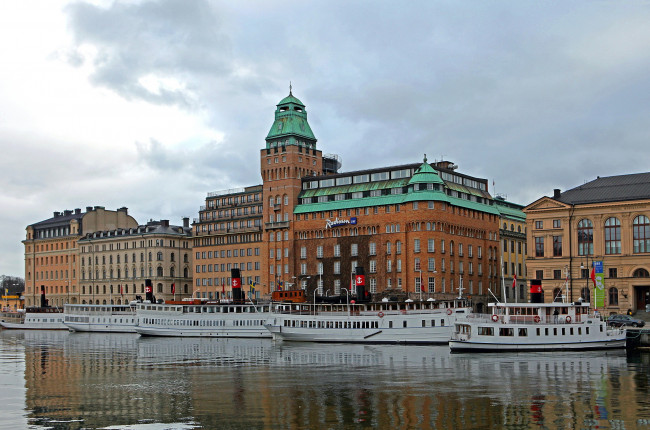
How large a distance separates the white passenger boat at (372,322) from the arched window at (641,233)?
32.0 m

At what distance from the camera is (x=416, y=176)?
152 m

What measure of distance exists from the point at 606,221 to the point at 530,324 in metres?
41.9

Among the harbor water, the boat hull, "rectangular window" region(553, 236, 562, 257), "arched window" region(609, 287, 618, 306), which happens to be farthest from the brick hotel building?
the harbor water

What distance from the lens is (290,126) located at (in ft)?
564

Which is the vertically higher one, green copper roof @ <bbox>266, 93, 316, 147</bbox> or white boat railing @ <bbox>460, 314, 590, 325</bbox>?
green copper roof @ <bbox>266, 93, 316, 147</bbox>

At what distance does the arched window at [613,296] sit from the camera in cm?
12469

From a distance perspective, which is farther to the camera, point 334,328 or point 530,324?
point 334,328

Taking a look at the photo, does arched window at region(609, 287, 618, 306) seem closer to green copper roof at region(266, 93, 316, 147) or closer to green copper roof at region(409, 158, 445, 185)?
green copper roof at region(409, 158, 445, 185)

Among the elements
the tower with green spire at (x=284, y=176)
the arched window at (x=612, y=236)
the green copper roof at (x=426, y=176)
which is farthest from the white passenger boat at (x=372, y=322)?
the tower with green spire at (x=284, y=176)

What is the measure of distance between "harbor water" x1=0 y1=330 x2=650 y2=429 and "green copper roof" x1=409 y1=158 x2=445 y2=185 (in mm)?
56767

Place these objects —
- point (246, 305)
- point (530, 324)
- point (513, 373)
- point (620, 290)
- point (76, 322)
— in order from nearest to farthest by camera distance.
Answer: point (513, 373)
point (530, 324)
point (620, 290)
point (246, 305)
point (76, 322)

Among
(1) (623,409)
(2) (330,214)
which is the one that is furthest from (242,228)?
(1) (623,409)

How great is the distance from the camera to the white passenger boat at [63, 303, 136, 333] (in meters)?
164

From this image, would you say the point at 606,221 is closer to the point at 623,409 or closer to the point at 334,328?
the point at 334,328
